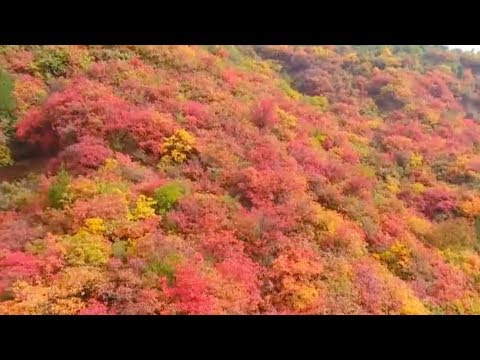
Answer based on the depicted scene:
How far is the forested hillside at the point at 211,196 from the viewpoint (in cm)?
1014

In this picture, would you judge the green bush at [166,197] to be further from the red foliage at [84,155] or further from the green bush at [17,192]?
the green bush at [17,192]

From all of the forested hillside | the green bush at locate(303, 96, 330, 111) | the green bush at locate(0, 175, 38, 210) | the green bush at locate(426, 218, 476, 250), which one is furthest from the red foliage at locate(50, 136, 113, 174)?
the green bush at locate(303, 96, 330, 111)

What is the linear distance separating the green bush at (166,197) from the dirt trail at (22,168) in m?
4.61

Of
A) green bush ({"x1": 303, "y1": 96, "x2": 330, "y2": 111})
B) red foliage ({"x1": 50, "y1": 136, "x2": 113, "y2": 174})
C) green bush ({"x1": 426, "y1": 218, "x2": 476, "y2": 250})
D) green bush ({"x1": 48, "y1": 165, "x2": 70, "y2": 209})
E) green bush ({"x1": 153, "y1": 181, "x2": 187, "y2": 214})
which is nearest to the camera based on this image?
green bush ({"x1": 48, "y1": 165, "x2": 70, "y2": 209})

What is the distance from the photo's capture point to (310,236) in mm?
12961

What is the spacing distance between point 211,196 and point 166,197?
54.4 inches

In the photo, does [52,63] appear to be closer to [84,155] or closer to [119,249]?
[84,155]

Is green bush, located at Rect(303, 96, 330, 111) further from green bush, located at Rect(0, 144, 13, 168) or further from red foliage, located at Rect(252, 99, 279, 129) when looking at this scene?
green bush, located at Rect(0, 144, 13, 168)

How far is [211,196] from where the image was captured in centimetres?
1336

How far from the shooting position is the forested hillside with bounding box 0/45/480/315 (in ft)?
33.3

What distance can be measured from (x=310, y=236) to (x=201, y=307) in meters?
4.53

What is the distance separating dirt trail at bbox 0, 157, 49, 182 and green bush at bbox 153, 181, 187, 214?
181 inches

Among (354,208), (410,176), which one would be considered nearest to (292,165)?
(354,208)

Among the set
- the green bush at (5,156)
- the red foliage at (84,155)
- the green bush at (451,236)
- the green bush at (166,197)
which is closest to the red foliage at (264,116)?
the red foliage at (84,155)
